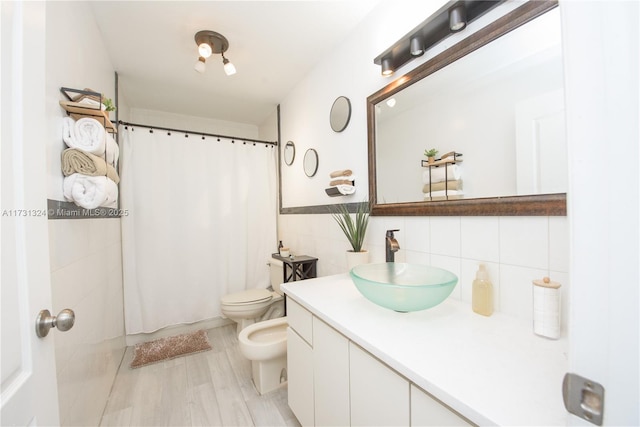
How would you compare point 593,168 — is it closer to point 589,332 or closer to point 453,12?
point 589,332

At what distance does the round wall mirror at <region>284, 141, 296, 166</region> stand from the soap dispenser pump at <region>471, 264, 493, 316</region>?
1.91m

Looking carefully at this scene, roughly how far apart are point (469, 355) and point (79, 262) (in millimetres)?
1589

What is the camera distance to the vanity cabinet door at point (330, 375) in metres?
0.87

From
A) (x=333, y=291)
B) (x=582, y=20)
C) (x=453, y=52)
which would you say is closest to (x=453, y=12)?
(x=453, y=52)

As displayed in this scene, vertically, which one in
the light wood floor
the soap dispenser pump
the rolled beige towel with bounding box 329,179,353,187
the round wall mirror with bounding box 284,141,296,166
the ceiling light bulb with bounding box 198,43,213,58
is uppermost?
the ceiling light bulb with bounding box 198,43,213,58

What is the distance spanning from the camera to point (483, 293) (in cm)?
92

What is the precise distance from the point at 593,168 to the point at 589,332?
0.21 metres

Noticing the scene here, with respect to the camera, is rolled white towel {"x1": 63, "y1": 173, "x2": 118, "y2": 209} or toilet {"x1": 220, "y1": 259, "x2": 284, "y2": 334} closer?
rolled white towel {"x1": 63, "y1": 173, "x2": 118, "y2": 209}

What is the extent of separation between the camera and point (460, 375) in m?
0.59

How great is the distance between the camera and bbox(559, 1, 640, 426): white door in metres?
0.29

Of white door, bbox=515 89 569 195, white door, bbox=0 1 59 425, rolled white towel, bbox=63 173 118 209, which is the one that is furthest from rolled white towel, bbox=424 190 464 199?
rolled white towel, bbox=63 173 118 209

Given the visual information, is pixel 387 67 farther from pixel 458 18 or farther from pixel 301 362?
pixel 301 362

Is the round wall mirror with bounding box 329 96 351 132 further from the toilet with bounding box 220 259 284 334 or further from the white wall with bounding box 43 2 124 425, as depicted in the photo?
the white wall with bounding box 43 2 124 425

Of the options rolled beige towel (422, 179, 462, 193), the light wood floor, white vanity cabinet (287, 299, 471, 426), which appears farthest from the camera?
the light wood floor
